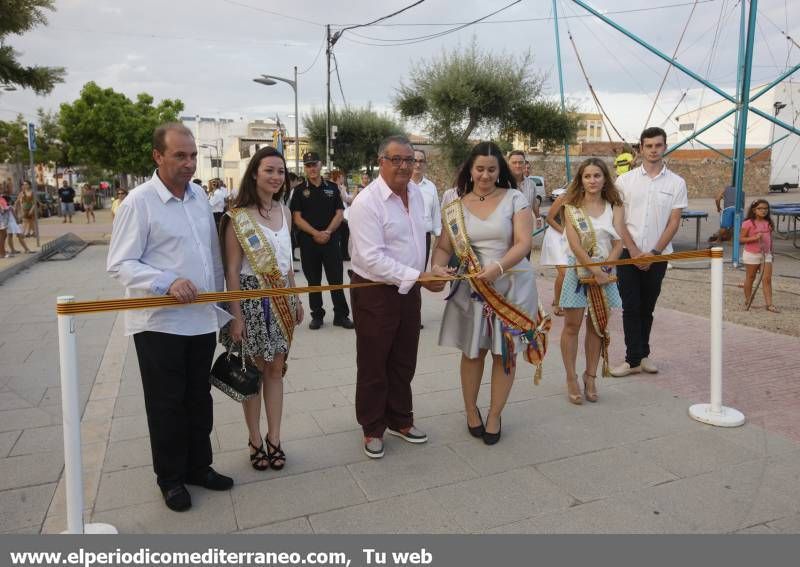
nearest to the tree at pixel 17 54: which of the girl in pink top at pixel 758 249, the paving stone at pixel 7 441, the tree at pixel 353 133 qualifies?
the paving stone at pixel 7 441

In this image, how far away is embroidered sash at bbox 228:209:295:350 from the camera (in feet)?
10.2

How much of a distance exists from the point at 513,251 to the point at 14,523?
280cm

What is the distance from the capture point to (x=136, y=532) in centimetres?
280

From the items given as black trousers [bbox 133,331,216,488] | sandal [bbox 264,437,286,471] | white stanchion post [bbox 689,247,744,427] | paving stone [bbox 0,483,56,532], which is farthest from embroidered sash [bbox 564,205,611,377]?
paving stone [bbox 0,483,56,532]

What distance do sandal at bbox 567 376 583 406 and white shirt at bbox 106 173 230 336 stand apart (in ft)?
8.45

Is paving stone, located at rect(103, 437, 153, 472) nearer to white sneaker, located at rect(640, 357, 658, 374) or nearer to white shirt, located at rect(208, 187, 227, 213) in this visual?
white sneaker, located at rect(640, 357, 658, 374)

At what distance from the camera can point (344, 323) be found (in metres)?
6.95

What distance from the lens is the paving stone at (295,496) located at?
2.94m

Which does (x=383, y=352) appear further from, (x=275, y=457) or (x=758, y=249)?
(x=758, y=249)

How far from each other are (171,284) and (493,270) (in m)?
1.67

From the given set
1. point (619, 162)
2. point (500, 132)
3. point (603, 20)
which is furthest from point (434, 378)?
point (500, 132)

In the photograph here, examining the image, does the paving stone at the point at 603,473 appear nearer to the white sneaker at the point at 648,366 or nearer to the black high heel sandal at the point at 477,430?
the black high heel sandal at the point at 477,430
